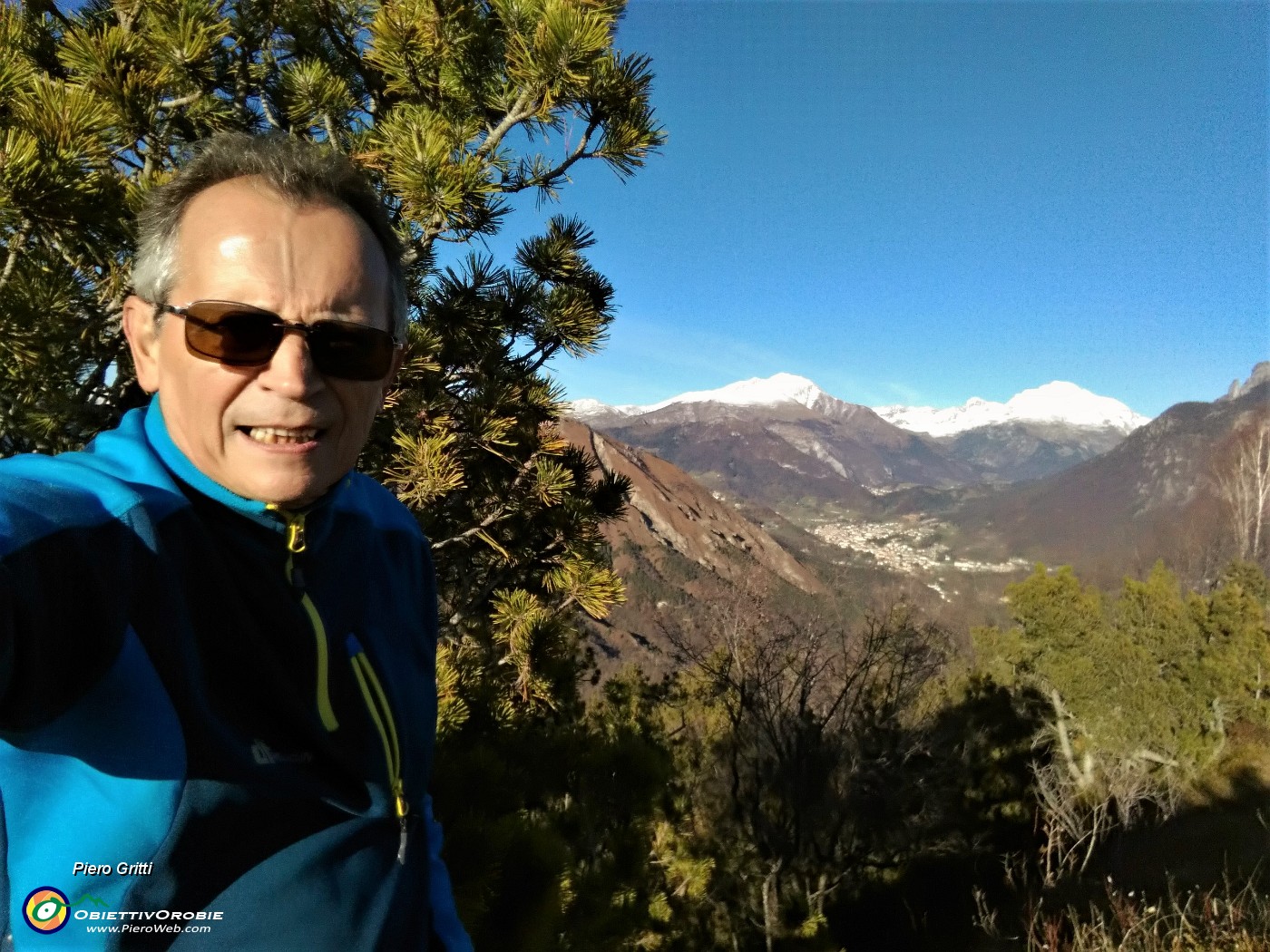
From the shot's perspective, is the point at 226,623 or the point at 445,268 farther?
the point at 445,268

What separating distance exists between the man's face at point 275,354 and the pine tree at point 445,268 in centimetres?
70

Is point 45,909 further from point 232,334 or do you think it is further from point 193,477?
point 232,334

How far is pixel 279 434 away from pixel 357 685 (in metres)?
0.43

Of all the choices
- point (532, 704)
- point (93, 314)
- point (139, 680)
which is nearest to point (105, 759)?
point (139, 680)

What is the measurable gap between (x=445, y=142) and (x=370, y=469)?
1049 millimetres

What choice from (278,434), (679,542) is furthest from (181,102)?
(679,542)

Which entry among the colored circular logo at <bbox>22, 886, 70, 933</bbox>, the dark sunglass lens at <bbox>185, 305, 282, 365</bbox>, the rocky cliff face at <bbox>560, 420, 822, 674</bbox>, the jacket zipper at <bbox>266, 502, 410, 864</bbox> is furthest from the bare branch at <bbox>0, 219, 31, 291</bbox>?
the rocky cliff face at <bbox>560, 420, 822, 674</bbox>

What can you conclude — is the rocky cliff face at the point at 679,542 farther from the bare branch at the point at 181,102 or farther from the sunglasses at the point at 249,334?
the sunglasses at the point at 249,334

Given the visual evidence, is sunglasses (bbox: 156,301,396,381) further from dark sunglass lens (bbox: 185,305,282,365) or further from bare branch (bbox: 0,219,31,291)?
bare branch (bbox: 0,219,31,291)

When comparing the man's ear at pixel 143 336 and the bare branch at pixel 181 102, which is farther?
the bare branch at pixel 181 102

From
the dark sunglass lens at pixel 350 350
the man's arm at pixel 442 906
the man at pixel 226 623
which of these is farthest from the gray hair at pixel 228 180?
the man's arm at pixel 442 906

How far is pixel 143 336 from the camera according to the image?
3.19 ft

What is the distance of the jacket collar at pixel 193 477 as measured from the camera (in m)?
0.88

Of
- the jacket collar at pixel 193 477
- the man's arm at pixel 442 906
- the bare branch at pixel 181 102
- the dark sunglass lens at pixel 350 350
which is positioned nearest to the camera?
the jacket collar at pixel 193 477
